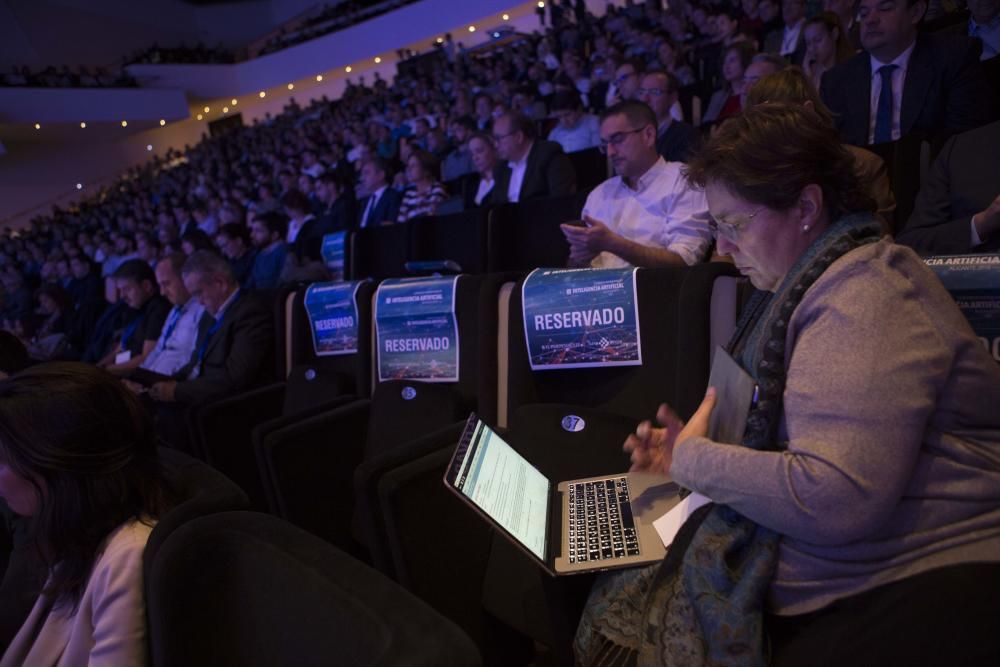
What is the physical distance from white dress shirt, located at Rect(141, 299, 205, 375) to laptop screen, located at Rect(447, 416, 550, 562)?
100 inches

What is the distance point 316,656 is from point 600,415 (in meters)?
0.86

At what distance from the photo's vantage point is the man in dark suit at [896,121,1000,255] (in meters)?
1.42

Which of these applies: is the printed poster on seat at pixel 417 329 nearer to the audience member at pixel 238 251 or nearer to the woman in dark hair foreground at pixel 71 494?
the woman in dark hair foreground at pixel 71 494

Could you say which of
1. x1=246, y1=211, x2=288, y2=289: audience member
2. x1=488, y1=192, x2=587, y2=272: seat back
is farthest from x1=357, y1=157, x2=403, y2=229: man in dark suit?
x1=488, y1=192, x2=587, y2=272: seat back

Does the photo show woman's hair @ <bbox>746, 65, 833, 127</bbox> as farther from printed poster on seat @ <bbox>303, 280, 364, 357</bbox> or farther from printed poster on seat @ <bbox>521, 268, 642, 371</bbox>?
printed poster on seat @ <bbox>303, 280, 364, 357</bbox>

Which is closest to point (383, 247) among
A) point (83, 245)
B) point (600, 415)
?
point (600, 415)

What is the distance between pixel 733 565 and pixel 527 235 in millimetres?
2232

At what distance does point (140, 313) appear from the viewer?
4.12 metres

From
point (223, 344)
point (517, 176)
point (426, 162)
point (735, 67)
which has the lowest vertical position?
point (223, 344)

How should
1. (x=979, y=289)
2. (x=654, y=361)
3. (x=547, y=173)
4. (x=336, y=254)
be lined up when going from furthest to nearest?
(x=336, y=254)
(x=547, y=173)
(x=654, y=361)
(x=979, y=289)

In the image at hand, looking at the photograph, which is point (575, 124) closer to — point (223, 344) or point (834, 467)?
point (223, 344)

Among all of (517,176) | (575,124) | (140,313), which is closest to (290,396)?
(517,176)

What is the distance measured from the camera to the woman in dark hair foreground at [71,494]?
911 mm

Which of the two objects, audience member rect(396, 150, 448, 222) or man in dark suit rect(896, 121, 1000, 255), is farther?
audience member rect(396, 150, 448, 222)
